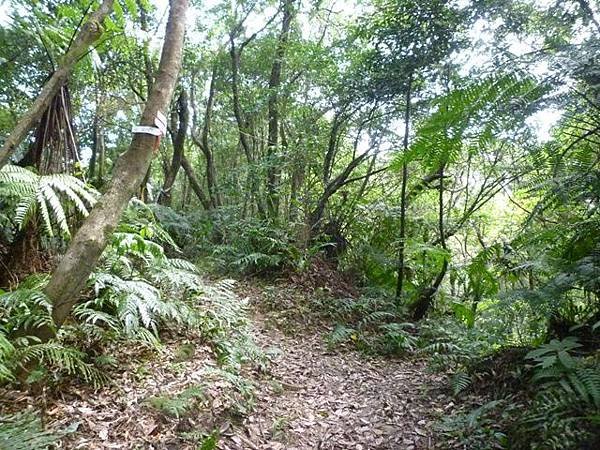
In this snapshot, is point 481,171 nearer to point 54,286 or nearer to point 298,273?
point 298,273

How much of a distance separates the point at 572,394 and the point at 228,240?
6402 millimetres

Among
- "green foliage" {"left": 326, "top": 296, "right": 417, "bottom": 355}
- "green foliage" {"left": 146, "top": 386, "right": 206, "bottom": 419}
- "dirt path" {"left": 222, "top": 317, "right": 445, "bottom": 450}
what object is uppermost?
"green foliage" {"left": 326, "top": 296, "right": 417, "bottom": 355}

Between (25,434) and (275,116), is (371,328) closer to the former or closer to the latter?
(25,434)

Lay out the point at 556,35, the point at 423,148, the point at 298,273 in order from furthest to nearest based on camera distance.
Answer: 1. the point at 298,273
2. the point at 556,35
3. the point at 423,148

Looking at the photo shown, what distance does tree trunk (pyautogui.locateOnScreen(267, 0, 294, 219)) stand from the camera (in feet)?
28.2

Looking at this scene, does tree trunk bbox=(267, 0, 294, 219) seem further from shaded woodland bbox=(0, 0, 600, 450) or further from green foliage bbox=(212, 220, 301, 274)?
green foliage bbox=(212, 220, 301, 274)

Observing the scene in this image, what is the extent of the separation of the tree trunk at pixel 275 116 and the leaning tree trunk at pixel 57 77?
5.31m

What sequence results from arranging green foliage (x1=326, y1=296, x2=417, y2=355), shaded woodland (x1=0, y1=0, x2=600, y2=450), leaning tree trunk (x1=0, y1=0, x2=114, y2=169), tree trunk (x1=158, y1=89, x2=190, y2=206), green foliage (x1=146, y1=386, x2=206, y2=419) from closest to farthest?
1. leaning tree trunk (x1=0, y1=0, x2=114, y2=169)
2. shaded woodland (x1=0, y1=0, x2=600, y2=450)
3. green foliage (x1=146, y1=386, x2=206, y2=419)
4. green foliage (x1=326, y1=296, x2=417, y2=355)
5. tree trunk (x1=158, y1=89, x2=190, y2=206)

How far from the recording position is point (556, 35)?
500cm

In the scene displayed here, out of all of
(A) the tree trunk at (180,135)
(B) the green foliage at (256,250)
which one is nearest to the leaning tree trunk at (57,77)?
(B) the green foliage at (256,250)

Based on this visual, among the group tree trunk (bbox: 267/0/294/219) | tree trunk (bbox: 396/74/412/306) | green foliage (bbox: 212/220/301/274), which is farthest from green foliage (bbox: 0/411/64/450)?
tree trunk (bbox: 267/0/294/219)

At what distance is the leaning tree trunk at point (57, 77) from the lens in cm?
234

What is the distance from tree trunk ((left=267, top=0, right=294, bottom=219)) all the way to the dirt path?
4000 millimetres

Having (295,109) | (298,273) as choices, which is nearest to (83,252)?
(298,273)
